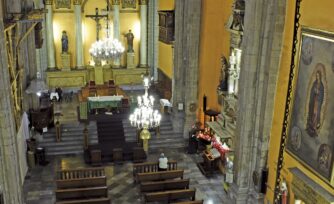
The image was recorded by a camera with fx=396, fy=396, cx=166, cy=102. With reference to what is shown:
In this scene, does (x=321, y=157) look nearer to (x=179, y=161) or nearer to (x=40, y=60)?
(x=179, y=161)

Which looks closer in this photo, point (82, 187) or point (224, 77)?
point (82, 187)

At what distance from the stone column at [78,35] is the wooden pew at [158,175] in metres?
12.1

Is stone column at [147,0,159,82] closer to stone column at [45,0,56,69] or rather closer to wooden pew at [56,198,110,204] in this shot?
stone column at [45,0,56,69]

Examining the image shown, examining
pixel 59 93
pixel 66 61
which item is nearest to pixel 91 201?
pixel 59 93

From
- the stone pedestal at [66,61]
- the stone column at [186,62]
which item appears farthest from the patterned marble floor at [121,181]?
the stone pedestal at [66,61]

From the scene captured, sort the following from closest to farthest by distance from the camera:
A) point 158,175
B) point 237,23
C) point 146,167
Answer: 1. point 237,23
2. point 158,175
3. point 146,167

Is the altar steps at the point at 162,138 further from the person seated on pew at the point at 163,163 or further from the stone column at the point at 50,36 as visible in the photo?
the stone column at the point at 50,36

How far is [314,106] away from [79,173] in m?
8.94

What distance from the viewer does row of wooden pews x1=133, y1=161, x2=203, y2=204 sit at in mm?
12734

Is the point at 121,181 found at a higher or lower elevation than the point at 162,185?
lower

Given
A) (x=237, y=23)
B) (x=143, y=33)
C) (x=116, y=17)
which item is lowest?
(x=143, y=33)

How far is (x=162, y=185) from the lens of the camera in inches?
528

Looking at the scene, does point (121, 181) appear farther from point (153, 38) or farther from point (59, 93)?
point (153, 38)

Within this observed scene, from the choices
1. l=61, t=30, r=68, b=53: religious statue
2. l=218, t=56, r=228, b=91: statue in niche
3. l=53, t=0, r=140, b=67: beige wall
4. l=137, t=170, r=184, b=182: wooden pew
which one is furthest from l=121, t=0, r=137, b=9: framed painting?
l=137, t=170, r=184, b=182: wooden pew
